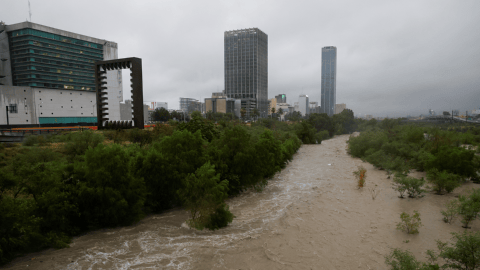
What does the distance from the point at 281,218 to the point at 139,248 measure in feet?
23.0

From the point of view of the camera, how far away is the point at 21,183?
8844mm

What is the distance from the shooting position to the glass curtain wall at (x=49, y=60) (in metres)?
69.1

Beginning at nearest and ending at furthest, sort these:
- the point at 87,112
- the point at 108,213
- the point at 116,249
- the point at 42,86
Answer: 1. the point at 116,249
2. the point at 108,213
3. the point at 42,86
4. the point at 87,112

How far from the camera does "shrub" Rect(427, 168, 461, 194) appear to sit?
15594mm

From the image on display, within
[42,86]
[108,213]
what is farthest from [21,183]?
[42,86]

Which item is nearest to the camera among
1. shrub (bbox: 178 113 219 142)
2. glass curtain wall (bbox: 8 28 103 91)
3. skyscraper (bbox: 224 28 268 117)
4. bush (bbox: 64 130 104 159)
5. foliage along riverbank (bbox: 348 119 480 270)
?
foliage along riverbank (bbox: 348 119 480 270)

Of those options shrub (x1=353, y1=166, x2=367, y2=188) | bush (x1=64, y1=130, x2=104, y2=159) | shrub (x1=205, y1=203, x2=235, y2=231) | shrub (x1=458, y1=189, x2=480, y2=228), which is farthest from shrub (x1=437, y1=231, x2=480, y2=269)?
bush (x1=64, y1=130, x2=104, y2=159)

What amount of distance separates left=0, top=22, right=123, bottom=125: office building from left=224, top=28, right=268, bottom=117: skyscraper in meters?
98.2

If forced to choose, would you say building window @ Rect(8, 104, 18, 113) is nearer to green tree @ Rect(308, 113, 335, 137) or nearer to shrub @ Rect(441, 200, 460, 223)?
green tree @ Rect(308, 113, 335, 137)

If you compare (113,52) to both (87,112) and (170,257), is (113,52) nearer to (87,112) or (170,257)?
(87,112)

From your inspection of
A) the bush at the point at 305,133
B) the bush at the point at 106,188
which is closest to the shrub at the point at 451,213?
the bush at the point at 106,188

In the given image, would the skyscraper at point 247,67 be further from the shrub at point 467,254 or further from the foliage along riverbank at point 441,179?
the shrub at point 467,254

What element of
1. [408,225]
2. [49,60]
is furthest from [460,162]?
[49,60]

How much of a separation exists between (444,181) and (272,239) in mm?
12876
